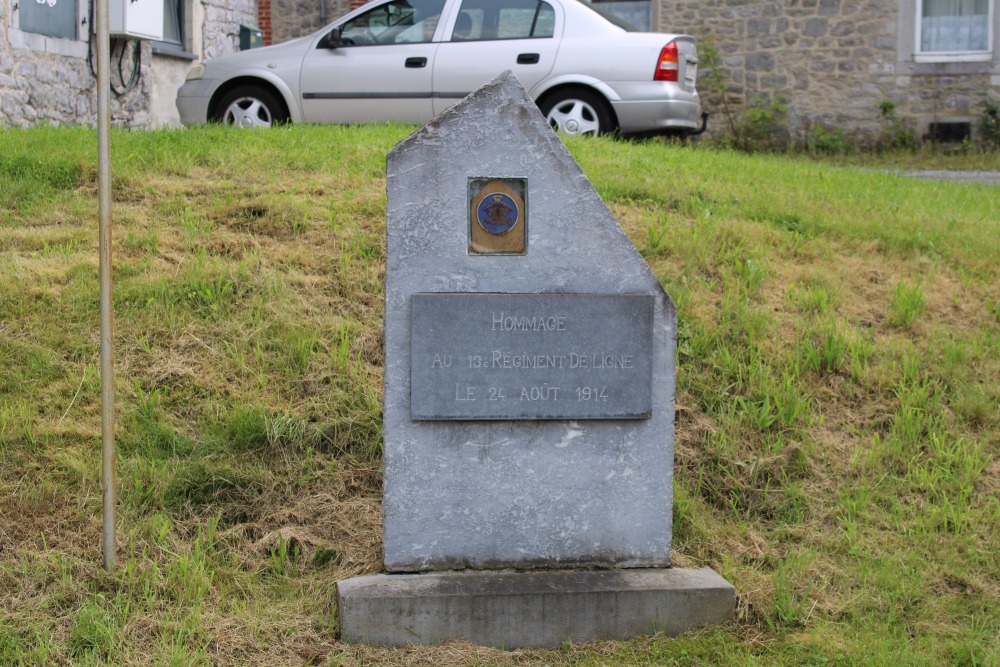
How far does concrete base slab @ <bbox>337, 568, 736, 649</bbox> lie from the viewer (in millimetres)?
3625

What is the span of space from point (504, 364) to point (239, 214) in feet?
8.78

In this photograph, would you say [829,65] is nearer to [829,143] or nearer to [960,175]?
[829,143]

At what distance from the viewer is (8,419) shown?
4363 millimetres

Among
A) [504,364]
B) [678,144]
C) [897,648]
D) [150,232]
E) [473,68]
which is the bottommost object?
[897,648]

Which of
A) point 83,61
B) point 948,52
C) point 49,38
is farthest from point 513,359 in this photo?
point 948,52

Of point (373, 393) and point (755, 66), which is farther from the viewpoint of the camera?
point (755, 66)

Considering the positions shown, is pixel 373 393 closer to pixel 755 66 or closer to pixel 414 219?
pixel 414 219

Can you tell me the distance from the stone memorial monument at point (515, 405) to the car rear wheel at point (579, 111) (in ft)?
19.6

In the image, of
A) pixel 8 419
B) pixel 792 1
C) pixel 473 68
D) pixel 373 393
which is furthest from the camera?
pixel 792 1

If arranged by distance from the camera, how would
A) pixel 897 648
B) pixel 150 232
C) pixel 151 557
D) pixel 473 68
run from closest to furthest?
pixel 897 648 < pixel 151 557 < pixel 150 232 < pixel 473 68

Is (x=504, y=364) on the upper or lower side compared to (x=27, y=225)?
lower

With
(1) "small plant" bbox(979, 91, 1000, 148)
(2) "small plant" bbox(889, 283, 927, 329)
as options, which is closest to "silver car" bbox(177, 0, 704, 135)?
(2) "small plant" bbox(889, 283, 927, 329)

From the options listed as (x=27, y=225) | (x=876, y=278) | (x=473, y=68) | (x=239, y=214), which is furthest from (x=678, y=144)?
(x=27, y=225)

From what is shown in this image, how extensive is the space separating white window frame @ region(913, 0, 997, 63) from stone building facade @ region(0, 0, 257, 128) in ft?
30.2
